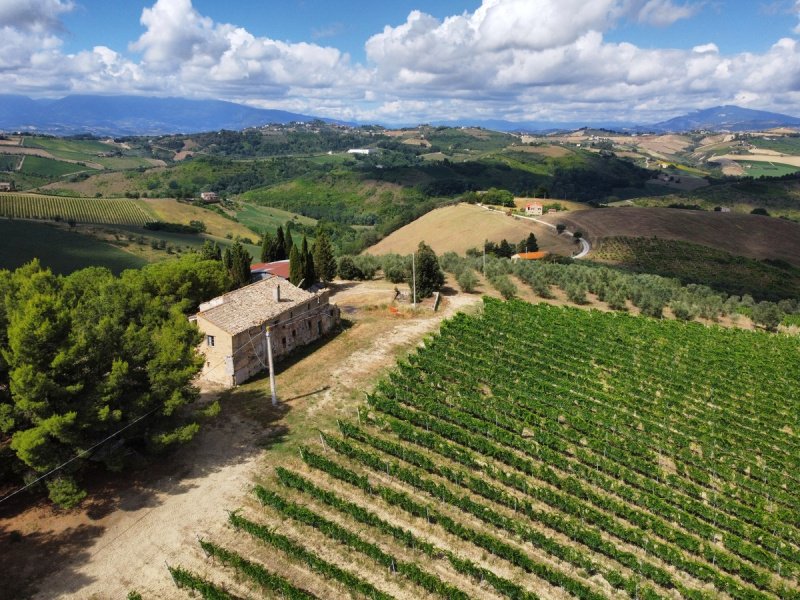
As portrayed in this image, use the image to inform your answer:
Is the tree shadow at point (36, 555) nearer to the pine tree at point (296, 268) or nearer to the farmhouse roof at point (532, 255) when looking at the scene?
the pine tree at point (296, 268)

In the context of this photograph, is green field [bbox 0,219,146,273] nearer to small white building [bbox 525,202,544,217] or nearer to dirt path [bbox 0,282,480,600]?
dirt path [bbox 0,282,480,600]

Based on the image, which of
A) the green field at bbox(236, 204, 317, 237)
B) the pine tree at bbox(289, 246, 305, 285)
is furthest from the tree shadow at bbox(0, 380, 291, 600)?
the green field at bbox(236, 204, 317, 237)

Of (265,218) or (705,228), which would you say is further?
(265,218)

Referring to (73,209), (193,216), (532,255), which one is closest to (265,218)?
(193,216)

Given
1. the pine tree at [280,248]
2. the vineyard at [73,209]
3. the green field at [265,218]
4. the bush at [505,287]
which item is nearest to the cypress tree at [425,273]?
the bush at [505,287]

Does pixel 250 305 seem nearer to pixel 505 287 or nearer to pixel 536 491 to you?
pixel 536 491

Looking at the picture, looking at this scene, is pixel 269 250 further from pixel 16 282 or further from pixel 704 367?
pixel 704 367

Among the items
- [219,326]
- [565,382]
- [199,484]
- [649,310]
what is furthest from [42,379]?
[649,310]
